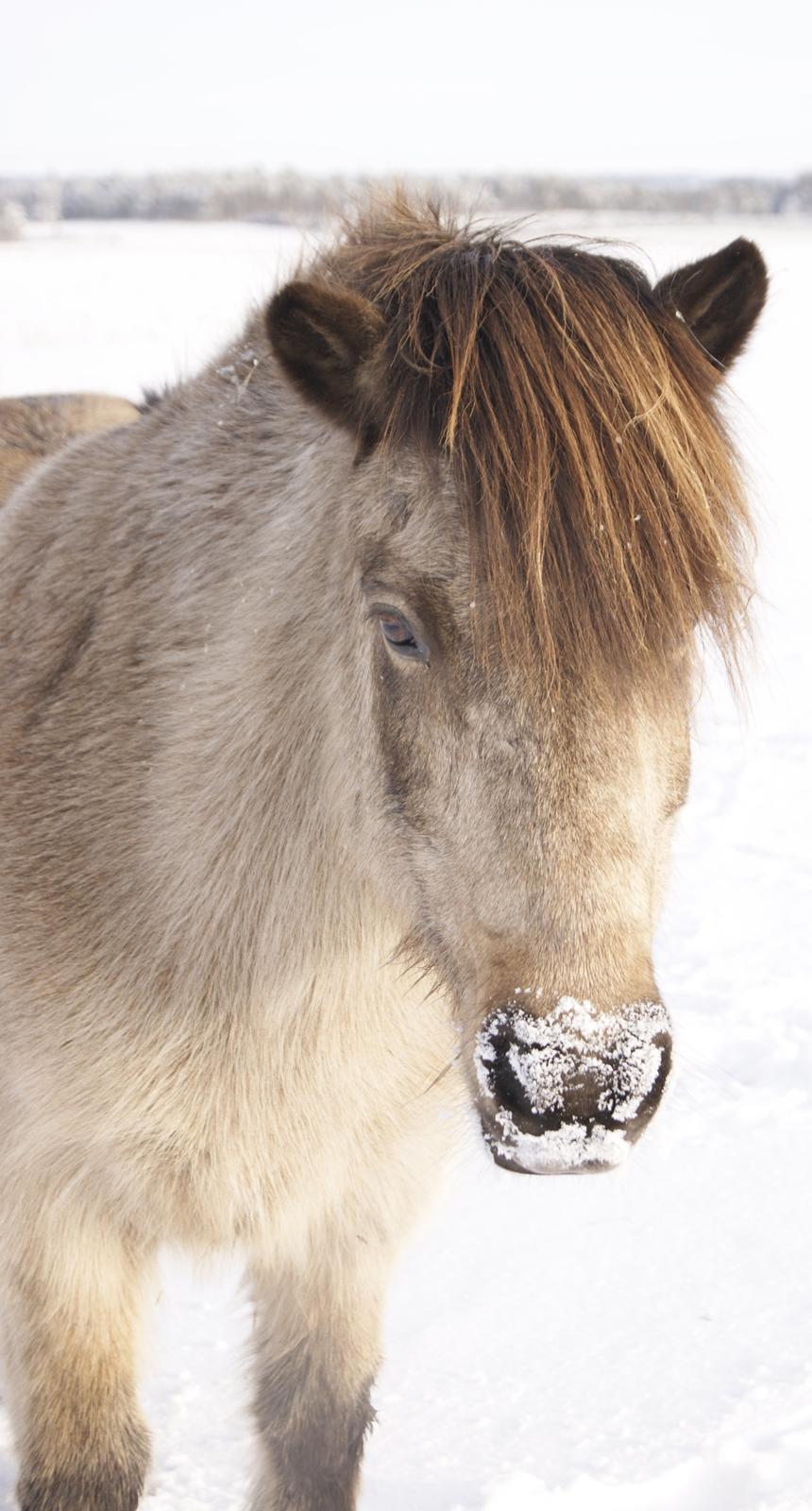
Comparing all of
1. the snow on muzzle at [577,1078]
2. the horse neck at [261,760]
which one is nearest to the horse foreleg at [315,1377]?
the horse neck at [261,760]

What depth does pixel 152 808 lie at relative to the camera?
252 centimetres

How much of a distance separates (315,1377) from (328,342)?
223 cm

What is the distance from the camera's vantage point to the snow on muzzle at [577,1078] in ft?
5.60

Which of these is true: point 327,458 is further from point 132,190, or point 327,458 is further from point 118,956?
point 132,190

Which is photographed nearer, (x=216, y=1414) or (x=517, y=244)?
(x=517, y=244)

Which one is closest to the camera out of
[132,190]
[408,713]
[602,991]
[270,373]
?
[602,991]

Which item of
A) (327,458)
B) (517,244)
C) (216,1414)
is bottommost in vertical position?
(216,1414)

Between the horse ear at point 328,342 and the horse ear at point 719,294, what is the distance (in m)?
0.49

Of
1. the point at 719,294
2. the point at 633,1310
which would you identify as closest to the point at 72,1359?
the point at 633,1310

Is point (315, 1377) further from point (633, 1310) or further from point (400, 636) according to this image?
point (400, 636)

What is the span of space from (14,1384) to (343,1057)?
949mm

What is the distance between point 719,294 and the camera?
7.21ft

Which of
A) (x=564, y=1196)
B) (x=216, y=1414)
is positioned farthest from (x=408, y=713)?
(x=564, y=1196)

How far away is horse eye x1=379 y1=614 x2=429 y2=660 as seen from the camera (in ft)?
6.35
